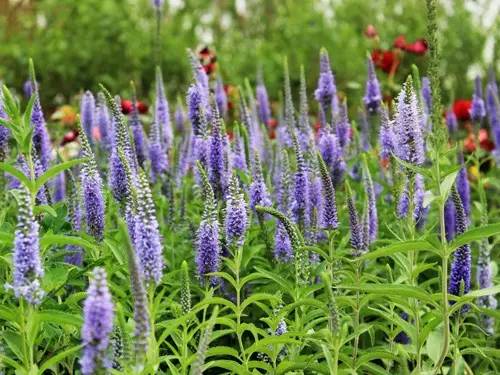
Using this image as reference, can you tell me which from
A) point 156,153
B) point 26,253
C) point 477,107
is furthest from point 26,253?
point 477,107

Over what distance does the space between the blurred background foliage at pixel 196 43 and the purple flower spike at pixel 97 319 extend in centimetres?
898

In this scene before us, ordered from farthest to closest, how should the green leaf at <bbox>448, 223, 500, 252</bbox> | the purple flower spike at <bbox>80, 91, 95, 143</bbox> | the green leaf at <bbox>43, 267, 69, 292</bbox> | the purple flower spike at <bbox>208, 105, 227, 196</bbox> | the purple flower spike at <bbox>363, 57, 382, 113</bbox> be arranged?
the purple flower spike at <bbox>80, 91, 95, 143</bbox> < the purple flower spike at <bbox>363, 57, 382, 113</bbox> < the purple flower spike at <bbox>208, 105, 227, 196</bbox> < the green leaf at <bbox>43, 267, 69, 292</bbox> < the green leaf at <bbox>448, 223, 500, 252</bbox>

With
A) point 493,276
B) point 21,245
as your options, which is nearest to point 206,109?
point 493,276

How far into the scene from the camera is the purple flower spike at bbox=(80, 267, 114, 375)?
2.23 m

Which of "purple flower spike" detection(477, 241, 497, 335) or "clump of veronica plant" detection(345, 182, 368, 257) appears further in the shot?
"purple flower spike" detection(477, 241, 497, 335)

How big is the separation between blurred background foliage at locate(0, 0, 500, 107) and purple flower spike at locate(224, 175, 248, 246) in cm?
776

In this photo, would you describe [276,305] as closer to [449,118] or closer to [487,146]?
[449,118]

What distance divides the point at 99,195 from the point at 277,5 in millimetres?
14325

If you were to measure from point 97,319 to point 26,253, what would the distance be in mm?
401

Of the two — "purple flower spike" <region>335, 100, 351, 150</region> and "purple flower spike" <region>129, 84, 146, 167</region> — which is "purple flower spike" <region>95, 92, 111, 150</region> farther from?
"purple flower spike" <region>335, 100, 351, 150</region>

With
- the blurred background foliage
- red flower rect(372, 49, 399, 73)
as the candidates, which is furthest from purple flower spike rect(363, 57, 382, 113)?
the blurred background foliage

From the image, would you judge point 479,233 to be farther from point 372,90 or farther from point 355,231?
point 372,90

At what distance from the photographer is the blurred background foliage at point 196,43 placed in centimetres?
1259

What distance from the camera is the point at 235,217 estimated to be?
11.4ft
